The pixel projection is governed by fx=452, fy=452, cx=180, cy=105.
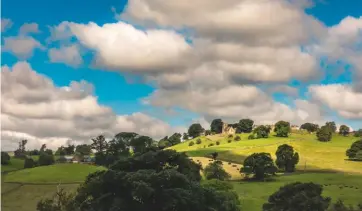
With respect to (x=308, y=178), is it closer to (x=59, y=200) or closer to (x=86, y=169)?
(x=86, y=169)

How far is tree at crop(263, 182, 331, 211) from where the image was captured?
7919cm

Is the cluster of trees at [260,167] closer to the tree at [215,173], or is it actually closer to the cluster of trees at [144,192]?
the tree at [215,173]

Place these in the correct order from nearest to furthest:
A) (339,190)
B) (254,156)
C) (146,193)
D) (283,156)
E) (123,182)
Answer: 1. (146,193)
2. (123,182)
3. (339,190)
4. (254,156)
5. (283,156)

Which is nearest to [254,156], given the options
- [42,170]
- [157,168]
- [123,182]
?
[42,170]

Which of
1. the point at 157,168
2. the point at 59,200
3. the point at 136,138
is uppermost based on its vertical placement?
the point at 136,138

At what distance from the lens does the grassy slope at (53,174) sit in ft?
446

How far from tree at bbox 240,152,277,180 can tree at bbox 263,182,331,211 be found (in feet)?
180

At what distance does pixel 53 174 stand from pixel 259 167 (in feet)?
215

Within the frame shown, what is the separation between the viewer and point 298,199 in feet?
261

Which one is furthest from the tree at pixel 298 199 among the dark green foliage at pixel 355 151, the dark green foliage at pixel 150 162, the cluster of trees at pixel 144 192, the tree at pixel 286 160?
the dark green foliage at pixel 355 151

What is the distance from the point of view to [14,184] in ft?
419

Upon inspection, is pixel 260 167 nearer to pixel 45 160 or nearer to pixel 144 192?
pixel 144 192

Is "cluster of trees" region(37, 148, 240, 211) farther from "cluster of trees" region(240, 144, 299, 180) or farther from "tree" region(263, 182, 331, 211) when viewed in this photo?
"cluster of trees" region(240, 144, 299, 180)

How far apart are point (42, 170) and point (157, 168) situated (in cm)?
9661
